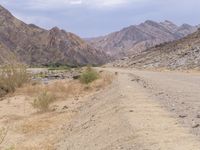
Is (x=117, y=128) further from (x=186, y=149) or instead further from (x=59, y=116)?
(x=59, y=116)

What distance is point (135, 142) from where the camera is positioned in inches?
512

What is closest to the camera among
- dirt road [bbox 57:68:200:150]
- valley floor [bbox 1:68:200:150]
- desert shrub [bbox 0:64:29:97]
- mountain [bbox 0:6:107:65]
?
dirt road [bbox 57:68:200:150]

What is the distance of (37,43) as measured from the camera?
560 feet

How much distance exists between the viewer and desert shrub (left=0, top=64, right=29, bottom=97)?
40375 millimetres

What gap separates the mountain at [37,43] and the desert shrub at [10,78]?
120000 mm

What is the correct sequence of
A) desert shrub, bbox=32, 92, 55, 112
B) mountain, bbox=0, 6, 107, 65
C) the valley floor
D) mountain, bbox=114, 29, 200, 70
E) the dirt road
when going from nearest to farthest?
1. the dirt road
2. the valley floor
3. desert shrub, bbox=32, 92, 55, 112
4. mountain, bbox=114, 29, 200, 70
5. mountain, bbox=0, 6, 107, 65

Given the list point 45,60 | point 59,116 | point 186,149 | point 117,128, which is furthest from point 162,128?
point 45,60

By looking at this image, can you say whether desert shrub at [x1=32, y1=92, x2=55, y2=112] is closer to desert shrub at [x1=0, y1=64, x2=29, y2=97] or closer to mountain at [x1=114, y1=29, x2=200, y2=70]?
desert shrub at [x1=0, y1=64, x2=29, y2=97]

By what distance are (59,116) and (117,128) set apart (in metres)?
9.02

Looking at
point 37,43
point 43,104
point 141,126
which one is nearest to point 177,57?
point 43,104

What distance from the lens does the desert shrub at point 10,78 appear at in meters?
40.4

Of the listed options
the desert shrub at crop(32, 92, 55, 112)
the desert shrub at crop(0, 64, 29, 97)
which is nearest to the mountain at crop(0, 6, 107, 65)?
the desert shrub at crop(0, 64, 29, 97)

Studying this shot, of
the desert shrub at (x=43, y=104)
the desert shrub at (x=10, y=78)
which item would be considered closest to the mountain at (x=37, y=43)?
the desert shrub at (x=10, y=78)

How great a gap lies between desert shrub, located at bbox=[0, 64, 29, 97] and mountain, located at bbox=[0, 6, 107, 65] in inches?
4724
